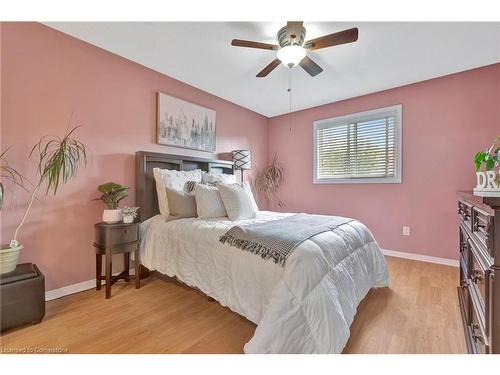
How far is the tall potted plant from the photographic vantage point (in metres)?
1.59

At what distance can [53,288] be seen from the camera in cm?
199

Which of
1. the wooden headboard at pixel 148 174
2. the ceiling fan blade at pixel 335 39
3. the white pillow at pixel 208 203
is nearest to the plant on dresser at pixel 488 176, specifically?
the ceiling fan blade at pixel 335 39

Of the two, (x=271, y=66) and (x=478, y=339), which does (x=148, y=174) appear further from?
(x=478, y=339)

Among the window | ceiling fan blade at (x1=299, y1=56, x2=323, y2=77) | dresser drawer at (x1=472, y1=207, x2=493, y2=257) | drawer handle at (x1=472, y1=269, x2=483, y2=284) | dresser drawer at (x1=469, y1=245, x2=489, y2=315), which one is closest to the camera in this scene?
dresser drawer at (x1=472, y1=207, x2=493, y2=257)

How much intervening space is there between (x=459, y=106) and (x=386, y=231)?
1.84 metres

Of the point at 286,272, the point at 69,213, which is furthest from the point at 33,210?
the point at 286,272

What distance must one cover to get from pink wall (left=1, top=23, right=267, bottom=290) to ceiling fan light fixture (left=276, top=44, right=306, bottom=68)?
170 centimetres

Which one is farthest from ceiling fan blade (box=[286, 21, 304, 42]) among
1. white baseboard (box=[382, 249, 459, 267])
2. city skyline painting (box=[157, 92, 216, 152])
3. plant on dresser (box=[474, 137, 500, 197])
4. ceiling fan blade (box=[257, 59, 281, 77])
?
white baseboard (box=[382, 249, 459, 267])

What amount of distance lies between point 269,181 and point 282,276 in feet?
10.2

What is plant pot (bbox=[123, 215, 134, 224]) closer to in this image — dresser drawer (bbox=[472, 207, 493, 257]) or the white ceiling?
the white ceiling

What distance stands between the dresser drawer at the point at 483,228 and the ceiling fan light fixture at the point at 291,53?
155 cm

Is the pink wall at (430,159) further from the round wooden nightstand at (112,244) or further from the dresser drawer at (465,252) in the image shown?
the round wooden nightstand at (112,244)

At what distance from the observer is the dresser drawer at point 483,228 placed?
0.85 m

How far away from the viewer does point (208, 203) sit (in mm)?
2293
